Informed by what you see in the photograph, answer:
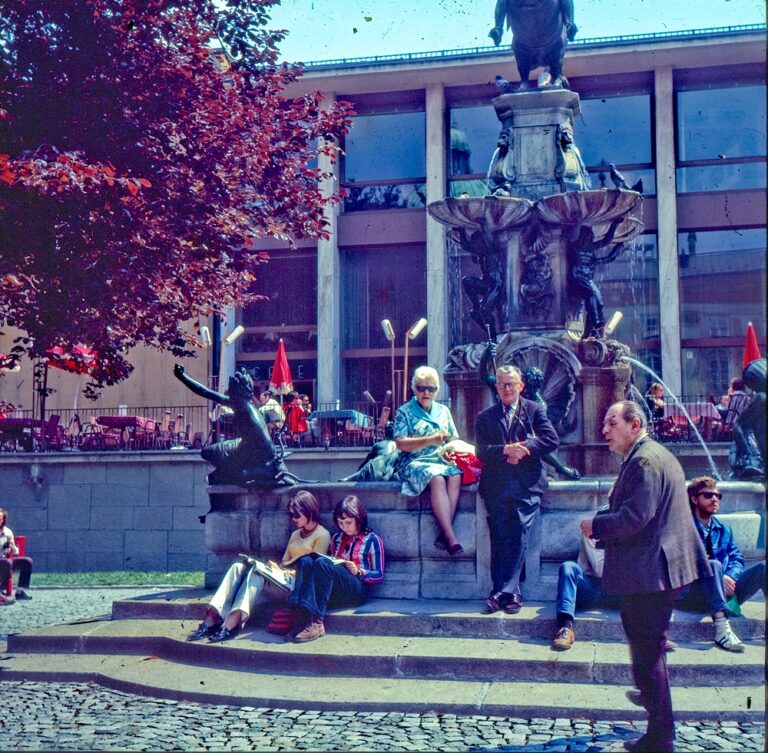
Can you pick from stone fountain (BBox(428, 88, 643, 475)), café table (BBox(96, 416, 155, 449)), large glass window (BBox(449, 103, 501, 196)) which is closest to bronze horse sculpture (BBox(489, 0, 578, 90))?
stone fountain (BBox(428, 88, 643, 475))

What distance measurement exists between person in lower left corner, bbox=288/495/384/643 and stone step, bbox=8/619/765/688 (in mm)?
229

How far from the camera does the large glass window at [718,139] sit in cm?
2988

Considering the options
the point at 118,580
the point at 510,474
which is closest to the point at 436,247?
the point at 118,580

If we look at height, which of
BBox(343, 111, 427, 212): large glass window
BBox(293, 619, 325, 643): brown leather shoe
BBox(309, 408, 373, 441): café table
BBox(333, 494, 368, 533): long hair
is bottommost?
BBox(293, 619, 325, 643): brown leather shoe

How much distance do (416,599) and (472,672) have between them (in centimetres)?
157

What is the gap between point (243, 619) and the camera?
7.98 metres

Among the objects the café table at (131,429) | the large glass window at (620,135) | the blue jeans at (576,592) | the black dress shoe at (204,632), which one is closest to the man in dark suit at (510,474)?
the blue jeans at (576,592)

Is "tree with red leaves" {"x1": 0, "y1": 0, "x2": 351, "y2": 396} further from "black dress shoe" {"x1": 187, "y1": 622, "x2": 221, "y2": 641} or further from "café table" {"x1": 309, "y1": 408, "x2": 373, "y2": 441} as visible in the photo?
"café table" {"x1": 309, "y1": 408, "x2": 373, "y2": 441}

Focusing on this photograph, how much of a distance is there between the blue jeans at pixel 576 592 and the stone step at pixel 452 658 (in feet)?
0.93

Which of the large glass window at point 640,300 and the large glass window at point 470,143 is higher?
the large glass window at point 470,143

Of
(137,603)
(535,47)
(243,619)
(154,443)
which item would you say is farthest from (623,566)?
(154,443)

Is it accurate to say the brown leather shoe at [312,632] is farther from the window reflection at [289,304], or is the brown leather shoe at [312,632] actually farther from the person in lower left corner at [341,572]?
the window reflection at [289,304]

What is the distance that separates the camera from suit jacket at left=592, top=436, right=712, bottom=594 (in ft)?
17.3

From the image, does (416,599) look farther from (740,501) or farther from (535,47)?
(535,47)
